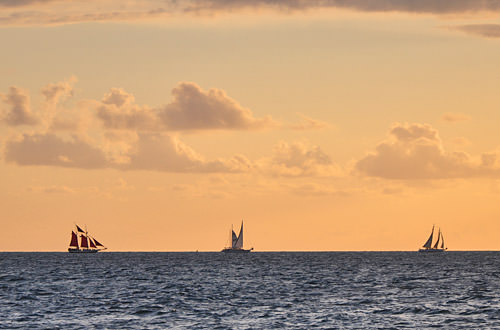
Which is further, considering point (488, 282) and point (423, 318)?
point (488, 282)

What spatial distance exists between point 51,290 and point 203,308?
1353 inches

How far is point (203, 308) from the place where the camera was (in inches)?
3312

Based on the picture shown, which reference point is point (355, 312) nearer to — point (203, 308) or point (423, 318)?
point (423, 318)

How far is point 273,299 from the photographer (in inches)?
3755

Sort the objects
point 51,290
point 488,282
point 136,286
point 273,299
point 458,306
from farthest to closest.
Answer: point 488,282
point 136,286
point 51,290
point 273,299
point 458,306

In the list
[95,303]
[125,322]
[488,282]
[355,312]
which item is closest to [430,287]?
[488,282]

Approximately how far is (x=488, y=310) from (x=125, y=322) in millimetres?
35273

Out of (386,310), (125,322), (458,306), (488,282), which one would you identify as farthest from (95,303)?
(488,282)

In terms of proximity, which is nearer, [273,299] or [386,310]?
[386,310]

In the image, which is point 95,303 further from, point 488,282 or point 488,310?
point 488,282

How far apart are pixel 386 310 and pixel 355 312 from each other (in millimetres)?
3626

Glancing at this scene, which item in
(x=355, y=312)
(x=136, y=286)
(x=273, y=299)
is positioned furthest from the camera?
(x=136, y=286)

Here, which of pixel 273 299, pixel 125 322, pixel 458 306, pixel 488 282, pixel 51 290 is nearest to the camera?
pixel 125 322

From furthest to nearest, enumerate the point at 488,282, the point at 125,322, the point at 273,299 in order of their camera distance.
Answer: the point at 488,282
the point at 273,299
the point at 125,322
